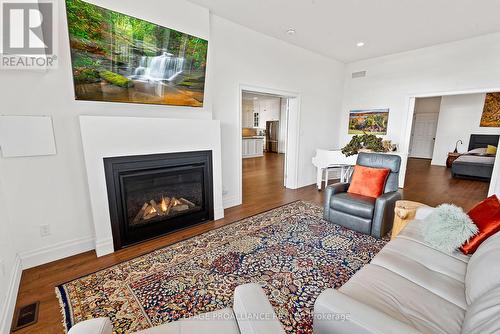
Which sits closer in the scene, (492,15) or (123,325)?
(123,325)

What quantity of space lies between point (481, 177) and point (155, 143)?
305 inches

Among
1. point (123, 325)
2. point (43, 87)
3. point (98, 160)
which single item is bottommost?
point (123, 325)

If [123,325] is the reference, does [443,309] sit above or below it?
above

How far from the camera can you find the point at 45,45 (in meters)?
2.04

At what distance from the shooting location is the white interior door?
8.98 meters

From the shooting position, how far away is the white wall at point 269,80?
340 cm

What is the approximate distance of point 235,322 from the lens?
1.06 metres

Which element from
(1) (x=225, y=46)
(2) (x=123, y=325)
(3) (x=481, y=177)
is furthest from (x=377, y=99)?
(2) (x=123, y=325)

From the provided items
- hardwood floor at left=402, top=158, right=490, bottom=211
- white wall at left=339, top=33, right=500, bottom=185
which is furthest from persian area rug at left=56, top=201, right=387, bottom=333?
white wall at left=339, top=33, right=500, bottom=185

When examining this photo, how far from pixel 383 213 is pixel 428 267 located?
117 centimetres

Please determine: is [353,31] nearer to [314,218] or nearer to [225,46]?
[225,46]

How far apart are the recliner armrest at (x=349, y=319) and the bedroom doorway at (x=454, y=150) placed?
4.05 metres

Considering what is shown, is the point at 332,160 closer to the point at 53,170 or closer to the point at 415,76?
the point at 415,76

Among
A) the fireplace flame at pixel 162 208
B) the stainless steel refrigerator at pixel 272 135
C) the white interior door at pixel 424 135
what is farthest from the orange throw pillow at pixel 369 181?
the white interior door at pixel 424 135
